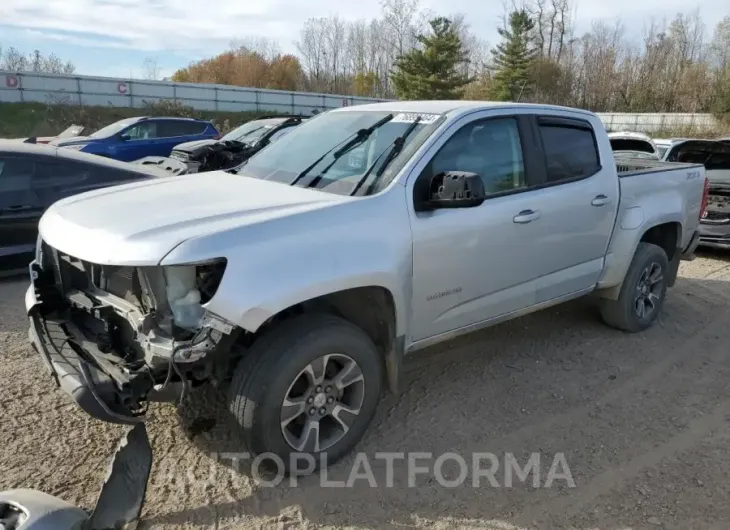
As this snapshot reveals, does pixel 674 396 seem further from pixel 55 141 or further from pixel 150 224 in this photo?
pixel 55 141

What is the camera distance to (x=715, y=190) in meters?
8.34

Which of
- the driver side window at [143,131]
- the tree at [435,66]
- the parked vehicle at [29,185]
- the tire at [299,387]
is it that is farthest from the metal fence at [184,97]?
the tire at [299,387]

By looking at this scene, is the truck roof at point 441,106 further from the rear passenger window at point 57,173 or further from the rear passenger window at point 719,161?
the rear passenger window at point 719,161

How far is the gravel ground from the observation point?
298cm

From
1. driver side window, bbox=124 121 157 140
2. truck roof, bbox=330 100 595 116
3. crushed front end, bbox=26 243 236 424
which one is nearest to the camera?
crushed front end, bbox=26 243 236 424

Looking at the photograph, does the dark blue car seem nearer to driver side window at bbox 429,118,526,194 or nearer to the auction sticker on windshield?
the auction sticker on windshield

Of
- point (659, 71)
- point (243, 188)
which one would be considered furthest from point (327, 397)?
point (659, 71)

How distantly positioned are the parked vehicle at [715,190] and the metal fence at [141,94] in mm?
24961

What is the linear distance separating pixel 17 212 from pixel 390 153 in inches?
173

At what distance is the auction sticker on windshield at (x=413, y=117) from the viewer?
3.79m

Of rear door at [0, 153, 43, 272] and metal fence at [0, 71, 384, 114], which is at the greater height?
metal fence at [0, 71, 384, 114]

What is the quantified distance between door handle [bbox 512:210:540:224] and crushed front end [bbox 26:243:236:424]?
2025 mm

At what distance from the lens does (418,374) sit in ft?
14.6

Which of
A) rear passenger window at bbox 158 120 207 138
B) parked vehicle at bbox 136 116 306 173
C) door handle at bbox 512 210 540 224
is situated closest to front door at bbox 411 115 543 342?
door handle at bbox 512 210 540 224
